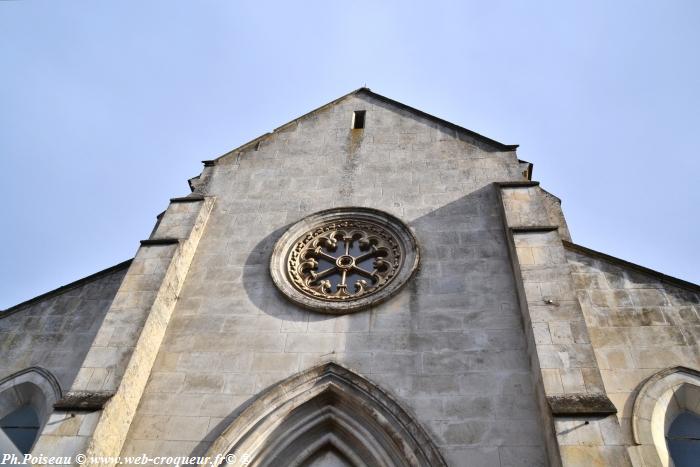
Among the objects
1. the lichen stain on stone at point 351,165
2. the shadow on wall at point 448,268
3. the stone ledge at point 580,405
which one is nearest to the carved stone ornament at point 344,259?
the shadow on wall at point 448,268

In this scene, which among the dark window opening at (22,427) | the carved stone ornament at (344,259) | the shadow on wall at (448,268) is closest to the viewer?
the dark window opening at (22,427)

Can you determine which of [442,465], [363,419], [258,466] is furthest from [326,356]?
[442,465]

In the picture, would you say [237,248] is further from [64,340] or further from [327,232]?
[64,340]

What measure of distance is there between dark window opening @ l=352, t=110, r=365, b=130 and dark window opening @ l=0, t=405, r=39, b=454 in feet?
26.1

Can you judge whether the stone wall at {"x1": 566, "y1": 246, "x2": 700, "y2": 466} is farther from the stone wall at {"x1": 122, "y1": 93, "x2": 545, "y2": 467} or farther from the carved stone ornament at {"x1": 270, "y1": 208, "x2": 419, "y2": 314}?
the carved stone ornament at {"x1": 270, "y1": 208, "x2": 419, "y2": 314}

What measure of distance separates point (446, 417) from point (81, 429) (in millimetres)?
4355

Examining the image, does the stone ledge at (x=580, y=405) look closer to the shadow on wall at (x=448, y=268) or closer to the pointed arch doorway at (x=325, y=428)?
the pointed arch doorway at (x=325, y=428)

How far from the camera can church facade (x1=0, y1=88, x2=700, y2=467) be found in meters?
6.53

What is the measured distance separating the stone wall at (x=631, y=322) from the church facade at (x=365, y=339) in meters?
0.03

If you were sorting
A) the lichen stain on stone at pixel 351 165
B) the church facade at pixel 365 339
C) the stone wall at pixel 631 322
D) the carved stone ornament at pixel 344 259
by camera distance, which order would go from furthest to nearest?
the lichen stain on stone at pixel 351 165 → the carved stone ornament at pixel 344 259 → the stone wall at pixel 631 322 → the church facade at pixel 365 339

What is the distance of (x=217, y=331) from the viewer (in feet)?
26.9

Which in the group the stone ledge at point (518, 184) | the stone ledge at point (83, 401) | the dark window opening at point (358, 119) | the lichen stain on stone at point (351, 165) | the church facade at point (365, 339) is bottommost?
the stone ledge at point (83, 401)

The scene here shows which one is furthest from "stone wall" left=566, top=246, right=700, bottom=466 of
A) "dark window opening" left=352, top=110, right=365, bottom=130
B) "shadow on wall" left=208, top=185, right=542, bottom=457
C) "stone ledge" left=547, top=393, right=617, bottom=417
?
"dark window opening" left=352, top=110, right=365, bottom=130

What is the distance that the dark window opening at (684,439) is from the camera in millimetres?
6543
